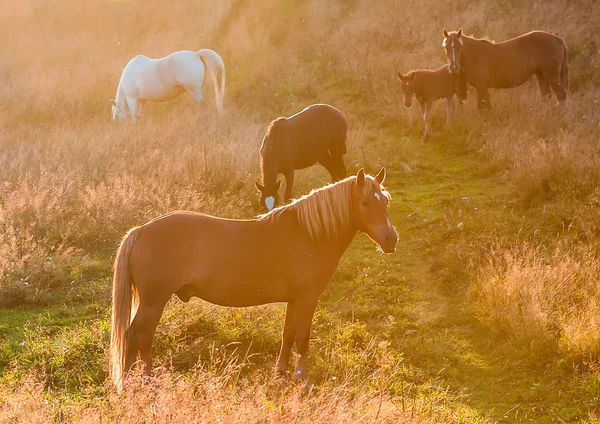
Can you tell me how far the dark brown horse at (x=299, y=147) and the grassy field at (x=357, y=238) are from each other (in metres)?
0.73

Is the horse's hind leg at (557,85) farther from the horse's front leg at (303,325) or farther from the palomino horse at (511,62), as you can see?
the horse's front leg at (303,325)

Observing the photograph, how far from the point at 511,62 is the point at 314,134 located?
5.58 meters

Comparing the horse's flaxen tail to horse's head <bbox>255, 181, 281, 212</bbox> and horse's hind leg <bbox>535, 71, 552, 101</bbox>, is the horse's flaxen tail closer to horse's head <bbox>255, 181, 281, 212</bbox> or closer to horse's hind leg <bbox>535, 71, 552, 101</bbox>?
horse's head <bbox>255, 181, 281, 212</bbox>

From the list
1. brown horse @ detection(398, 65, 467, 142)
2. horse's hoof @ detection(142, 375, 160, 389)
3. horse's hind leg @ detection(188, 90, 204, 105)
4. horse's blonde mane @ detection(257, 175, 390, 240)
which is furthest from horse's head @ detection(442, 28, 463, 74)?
horse's hoof @ detection(142, 375, 160, 389)

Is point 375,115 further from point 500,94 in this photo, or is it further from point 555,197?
point 555,197

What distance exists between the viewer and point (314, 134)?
34.1 feet

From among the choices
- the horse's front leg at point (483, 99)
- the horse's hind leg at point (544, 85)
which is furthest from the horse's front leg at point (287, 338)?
the horse's hind leg at point (544, 85)

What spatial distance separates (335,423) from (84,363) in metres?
2.74

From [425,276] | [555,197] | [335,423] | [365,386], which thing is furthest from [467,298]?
[335,423]

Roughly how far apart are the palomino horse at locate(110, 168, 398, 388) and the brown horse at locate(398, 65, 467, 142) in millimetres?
8347

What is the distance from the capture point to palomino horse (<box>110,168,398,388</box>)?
16.1ft

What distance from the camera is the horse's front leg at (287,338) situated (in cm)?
543

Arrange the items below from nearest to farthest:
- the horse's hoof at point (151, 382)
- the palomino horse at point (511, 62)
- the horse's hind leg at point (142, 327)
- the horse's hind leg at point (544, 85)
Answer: the horse's hoof at point (151, 382) < the horse's hind leg at point (142, 327) < the palomino horse at point (511, 62) < the horse's hind leg at point (544, 85)

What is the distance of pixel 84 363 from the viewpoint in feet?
18.5
